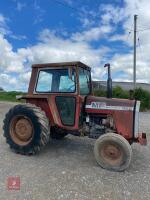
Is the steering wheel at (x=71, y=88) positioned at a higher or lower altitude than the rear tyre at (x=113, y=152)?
higher

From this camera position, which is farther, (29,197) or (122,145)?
(122,145)

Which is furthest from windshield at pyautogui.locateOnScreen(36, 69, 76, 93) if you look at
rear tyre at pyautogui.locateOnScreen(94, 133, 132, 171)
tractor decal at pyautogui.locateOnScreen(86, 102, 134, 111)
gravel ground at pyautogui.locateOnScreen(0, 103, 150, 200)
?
gravel ground at pyautogui.locateOnScreen(0, 103, 150, 200)

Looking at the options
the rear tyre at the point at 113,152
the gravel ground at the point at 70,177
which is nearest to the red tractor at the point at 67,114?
the rear tyre at the point at 113,152

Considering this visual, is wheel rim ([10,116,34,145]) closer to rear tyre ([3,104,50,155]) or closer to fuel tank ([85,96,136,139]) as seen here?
rear tyre ([3,104,50,155])

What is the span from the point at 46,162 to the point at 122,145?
1.65 metres

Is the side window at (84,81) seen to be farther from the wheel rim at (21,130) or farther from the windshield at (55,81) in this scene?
the wheel rim at (21,130)

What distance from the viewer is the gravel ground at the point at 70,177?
4172 mm

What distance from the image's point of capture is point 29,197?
13.2ft

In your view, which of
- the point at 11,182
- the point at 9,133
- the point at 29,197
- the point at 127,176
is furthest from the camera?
the point at 9,133

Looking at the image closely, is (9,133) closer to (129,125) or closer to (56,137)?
(56,137)

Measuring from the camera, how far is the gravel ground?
4172 millimetres

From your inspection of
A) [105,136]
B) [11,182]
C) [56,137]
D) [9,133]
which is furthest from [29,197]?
[56,137]

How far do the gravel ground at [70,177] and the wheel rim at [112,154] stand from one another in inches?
9.4

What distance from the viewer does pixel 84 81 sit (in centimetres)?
646
